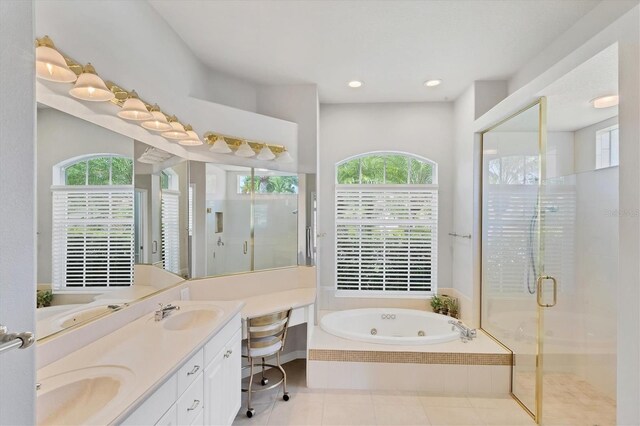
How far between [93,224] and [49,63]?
2.35ft

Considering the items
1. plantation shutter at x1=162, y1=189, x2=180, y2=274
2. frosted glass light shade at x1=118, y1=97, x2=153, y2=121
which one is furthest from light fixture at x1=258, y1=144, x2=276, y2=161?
frosted glass light shade at x1=118, y1=97, x2=153, y2=121

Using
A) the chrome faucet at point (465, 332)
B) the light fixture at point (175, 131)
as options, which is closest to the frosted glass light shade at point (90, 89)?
the light fixture at point (175, 131)

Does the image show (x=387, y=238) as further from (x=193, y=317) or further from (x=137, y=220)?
(x=137, y=220)

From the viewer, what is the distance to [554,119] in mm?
2428

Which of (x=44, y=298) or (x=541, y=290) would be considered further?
(x=541, y=290)

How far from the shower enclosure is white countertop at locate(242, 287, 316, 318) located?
1.80m

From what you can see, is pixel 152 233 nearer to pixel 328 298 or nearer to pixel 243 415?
pixel 243 415

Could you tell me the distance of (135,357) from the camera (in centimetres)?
134

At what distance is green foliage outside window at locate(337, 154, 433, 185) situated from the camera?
12.4 ft

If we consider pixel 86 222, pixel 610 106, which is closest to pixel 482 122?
pixel 610 106

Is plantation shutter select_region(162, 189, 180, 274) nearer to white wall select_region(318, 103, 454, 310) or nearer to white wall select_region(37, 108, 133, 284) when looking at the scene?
white wall select_region(37, 108, 133, 284)

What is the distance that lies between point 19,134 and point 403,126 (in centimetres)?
355

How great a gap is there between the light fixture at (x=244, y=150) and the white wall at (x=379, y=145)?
1.09m

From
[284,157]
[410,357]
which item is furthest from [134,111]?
[410,357]
